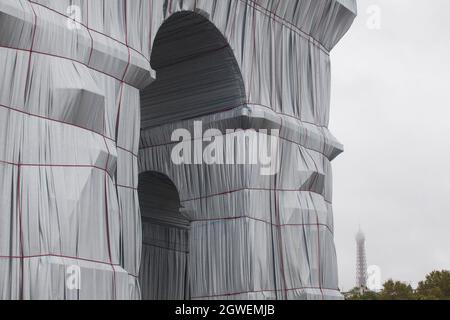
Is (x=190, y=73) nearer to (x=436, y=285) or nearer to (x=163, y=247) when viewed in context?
(x=163, y=247)

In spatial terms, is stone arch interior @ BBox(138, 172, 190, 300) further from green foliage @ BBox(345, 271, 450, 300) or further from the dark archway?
green foliage @ BBox(345, 271, 450, 300)

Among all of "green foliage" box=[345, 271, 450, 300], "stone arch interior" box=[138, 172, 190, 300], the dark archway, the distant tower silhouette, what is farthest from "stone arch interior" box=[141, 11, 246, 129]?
the distant tower silhouette

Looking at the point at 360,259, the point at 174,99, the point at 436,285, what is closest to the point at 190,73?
the point at 174,99

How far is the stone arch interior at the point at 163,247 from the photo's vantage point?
26375 millimetres

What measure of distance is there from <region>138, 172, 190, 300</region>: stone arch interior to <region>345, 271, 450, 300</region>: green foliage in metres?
37.6

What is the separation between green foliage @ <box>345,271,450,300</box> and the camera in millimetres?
62500

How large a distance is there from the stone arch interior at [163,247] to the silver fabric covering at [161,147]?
0.13 ft

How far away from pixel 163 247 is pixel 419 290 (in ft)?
139

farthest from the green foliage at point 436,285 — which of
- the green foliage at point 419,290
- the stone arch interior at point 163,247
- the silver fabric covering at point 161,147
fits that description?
the silver fabric covering at point 161,147

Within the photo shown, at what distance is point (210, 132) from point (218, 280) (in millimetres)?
3522

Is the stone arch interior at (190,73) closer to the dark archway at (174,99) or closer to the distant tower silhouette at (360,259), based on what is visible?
the dark archway at (174,99)

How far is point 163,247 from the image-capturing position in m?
26.7

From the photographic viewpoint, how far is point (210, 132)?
21828 mm
